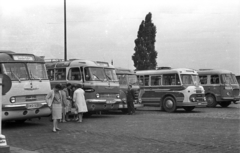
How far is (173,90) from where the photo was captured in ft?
71.3

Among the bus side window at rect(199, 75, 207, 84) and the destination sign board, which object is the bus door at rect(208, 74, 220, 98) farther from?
the destination sign board

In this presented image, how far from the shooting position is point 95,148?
9.08m

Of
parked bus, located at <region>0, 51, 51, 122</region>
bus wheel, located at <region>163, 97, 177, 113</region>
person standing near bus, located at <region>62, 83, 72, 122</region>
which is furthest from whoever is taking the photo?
bus wheel, located at <region>163, 97, 177, 113</region>

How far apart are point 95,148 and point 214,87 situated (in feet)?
59.3

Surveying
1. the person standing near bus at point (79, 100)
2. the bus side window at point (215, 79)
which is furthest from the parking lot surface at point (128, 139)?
the bus side window at point (215, 79)

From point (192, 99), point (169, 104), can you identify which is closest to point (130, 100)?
point (169, 104)

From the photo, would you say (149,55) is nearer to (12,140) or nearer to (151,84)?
(151,84)

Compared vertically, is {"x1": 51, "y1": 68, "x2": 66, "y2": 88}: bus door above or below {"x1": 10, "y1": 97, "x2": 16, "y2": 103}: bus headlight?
above

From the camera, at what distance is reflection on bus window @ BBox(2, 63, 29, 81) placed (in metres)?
13.3

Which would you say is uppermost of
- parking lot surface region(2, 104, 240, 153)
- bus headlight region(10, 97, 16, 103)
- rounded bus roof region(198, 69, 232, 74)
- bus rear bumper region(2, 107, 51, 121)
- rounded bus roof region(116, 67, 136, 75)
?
rounded bus roof region(198, 69, 232, 74)

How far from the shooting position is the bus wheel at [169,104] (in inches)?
853

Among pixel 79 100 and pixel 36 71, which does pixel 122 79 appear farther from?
pixel 36 71

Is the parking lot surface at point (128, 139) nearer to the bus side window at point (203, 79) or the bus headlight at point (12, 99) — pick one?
the bus headlight at point (12, 99)

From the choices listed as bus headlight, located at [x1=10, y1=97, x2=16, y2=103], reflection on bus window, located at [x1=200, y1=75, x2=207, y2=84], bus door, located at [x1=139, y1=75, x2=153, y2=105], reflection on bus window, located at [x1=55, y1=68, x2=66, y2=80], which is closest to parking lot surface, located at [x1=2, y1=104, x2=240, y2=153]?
bus headlight, located at [x1=10, y1=97, x2=16, y2=103]
